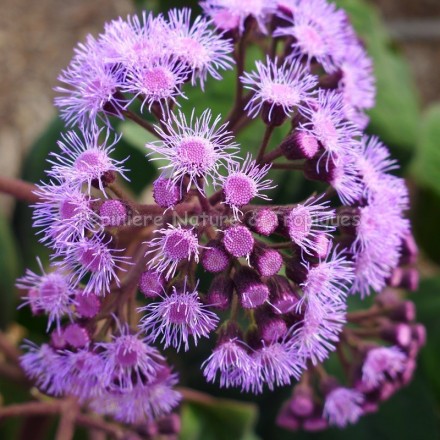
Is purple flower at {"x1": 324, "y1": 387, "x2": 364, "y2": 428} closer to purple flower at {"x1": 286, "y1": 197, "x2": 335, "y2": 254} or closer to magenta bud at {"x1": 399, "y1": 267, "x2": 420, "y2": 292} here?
magenta bud at {"x1": 399, "y1": 267, "x2": 420, "y2": 292}

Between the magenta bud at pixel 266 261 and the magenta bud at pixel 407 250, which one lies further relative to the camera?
the magenta bud at pixel 407 250

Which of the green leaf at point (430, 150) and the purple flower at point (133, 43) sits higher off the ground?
the green leaf at point (430, 150)

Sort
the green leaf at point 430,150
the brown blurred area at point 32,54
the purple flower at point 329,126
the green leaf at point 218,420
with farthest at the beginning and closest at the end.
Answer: the brown blurred area at point 32,54 < the green leaf at point 430,150 < the green leaf at point 218,420 < the purple flower at point 329,126

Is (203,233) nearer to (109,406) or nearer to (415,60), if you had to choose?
(109,406)

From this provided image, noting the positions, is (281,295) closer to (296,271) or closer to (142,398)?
(296,271)

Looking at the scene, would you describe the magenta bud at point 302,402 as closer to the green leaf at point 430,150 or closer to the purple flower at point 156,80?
the purple flower at point 156,80

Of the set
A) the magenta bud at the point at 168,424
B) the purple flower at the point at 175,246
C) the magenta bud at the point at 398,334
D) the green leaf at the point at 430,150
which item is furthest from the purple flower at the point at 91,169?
A: the green leaf at the point at 430,150

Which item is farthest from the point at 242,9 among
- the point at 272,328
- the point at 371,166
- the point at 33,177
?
the point at 33,177
